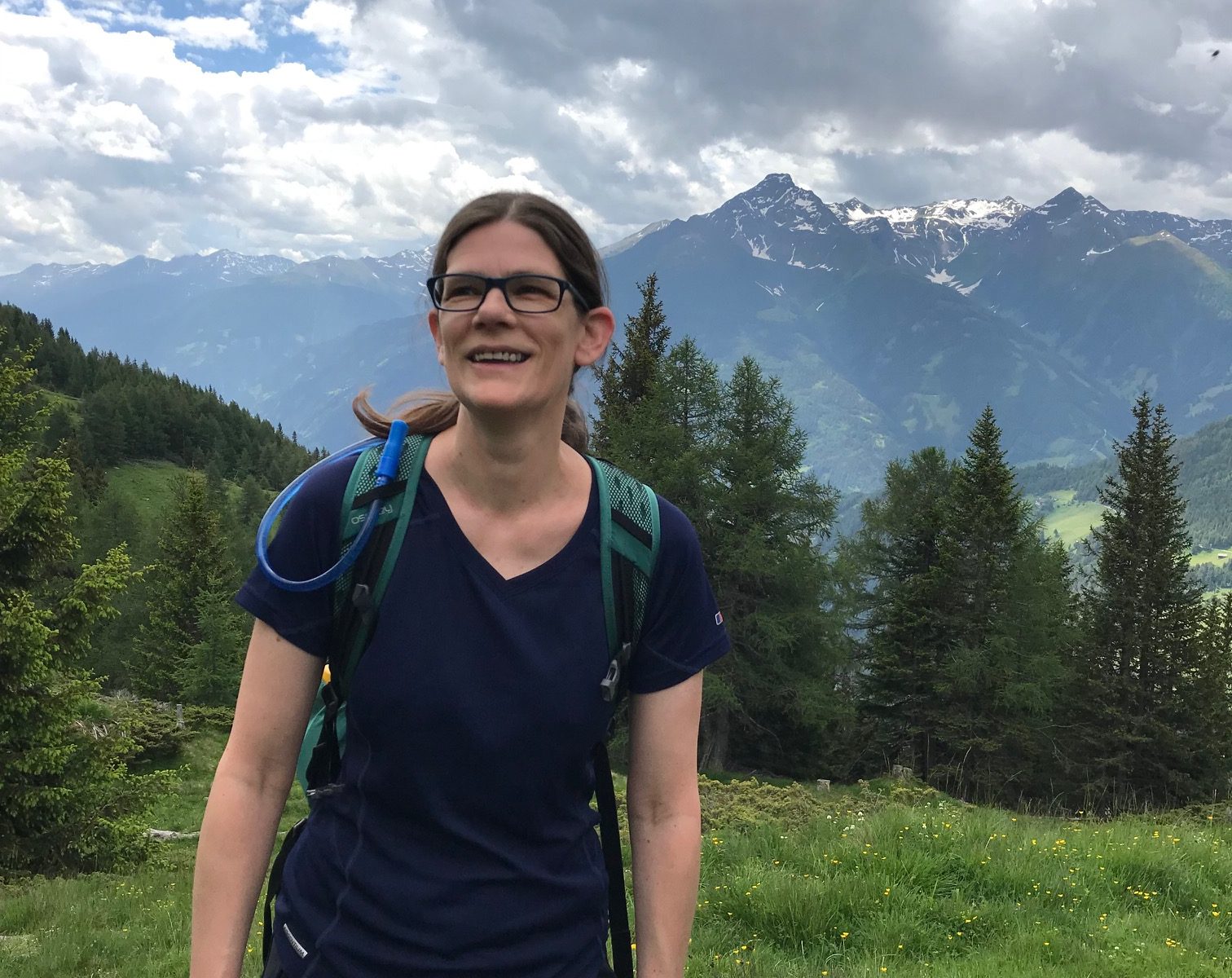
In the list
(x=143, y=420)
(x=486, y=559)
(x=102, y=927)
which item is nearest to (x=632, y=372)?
(x=102, y=927)

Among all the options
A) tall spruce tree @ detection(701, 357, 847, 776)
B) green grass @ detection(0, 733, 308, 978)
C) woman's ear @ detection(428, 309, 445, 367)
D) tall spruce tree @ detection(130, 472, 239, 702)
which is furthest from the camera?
tall spruce tree @ detection(130, 472, 239, 702)

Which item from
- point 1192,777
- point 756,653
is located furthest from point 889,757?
point 1192,777

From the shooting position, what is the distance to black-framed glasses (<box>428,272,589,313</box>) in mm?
1927

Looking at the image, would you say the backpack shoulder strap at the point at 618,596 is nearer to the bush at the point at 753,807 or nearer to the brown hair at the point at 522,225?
the brown hair at the point at 522,225

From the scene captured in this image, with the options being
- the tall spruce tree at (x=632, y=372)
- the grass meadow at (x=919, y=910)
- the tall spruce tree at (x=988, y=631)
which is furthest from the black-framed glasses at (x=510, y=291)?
Result: the tall spruce tree at (x=988, y=631)

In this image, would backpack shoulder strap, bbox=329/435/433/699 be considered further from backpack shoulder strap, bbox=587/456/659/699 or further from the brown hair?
backpack shoulder strap, bbox=587/456/659/699

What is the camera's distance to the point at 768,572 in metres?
27.7

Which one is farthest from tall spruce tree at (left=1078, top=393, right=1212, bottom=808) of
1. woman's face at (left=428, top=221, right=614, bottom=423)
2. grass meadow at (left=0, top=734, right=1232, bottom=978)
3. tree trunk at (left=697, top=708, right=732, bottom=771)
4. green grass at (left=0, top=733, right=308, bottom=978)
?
woman's face at (left=428, top=221, right=614, bottom=423)

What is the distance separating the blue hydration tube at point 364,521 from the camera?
176 centimetres

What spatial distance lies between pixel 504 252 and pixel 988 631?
33.5 meters

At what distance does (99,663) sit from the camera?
52.4 meters

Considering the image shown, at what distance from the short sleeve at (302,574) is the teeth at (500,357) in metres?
0.43

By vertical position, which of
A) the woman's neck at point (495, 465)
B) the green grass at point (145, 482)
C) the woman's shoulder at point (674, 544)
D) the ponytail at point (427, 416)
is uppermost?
the green grass at point (145, 482)

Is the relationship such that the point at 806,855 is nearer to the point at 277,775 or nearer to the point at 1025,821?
the point at 1025,821
